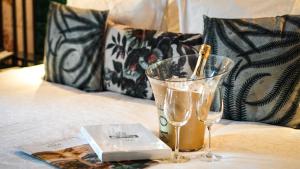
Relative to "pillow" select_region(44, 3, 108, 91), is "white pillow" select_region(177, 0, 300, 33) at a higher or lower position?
higher

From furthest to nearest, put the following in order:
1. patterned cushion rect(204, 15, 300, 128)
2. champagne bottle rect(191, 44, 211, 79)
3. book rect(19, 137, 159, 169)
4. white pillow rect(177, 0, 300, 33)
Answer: white pillow rect(177, 0, 300, 33)
patterned cushion rect(204, 15, 300, 128)
champagne bottle rect(191, 44, 211, 79)
book rect(19, 137, 159, 169)

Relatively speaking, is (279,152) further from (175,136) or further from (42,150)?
(42,150)

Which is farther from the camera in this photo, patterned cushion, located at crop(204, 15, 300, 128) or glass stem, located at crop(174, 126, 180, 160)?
patterned cushion, located at crop(204, 15, 300, 128)

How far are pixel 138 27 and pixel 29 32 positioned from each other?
1.14 metres

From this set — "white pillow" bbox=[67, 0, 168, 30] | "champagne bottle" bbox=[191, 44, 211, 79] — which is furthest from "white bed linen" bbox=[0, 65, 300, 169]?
"white pillow" bbox=[67, 0, 168, 30]

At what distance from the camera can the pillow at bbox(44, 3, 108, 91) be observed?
210cm

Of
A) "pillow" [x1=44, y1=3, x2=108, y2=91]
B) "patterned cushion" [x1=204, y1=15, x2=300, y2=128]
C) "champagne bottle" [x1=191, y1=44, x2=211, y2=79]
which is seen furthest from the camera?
"pillow" [x1=44, y1=3, x2=108, y2=91]

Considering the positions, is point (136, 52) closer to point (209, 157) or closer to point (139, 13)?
point (139, 13)

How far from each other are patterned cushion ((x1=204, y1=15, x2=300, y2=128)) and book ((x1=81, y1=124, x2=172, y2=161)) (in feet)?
1.40

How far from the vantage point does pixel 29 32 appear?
3045 millimetres

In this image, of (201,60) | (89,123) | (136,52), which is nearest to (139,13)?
(136,52)

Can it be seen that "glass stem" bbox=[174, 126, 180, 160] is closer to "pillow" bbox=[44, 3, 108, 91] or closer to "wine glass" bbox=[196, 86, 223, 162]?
"wine glass" bbox=[196, 86, 223, 162]

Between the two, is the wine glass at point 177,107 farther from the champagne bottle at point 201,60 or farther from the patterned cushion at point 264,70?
the patterned cushion at point 264,70

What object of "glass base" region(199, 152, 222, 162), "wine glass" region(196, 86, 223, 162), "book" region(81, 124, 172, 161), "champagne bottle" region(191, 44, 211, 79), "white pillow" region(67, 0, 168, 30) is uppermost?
"white pillow" region(67, 0, 168, 30)
